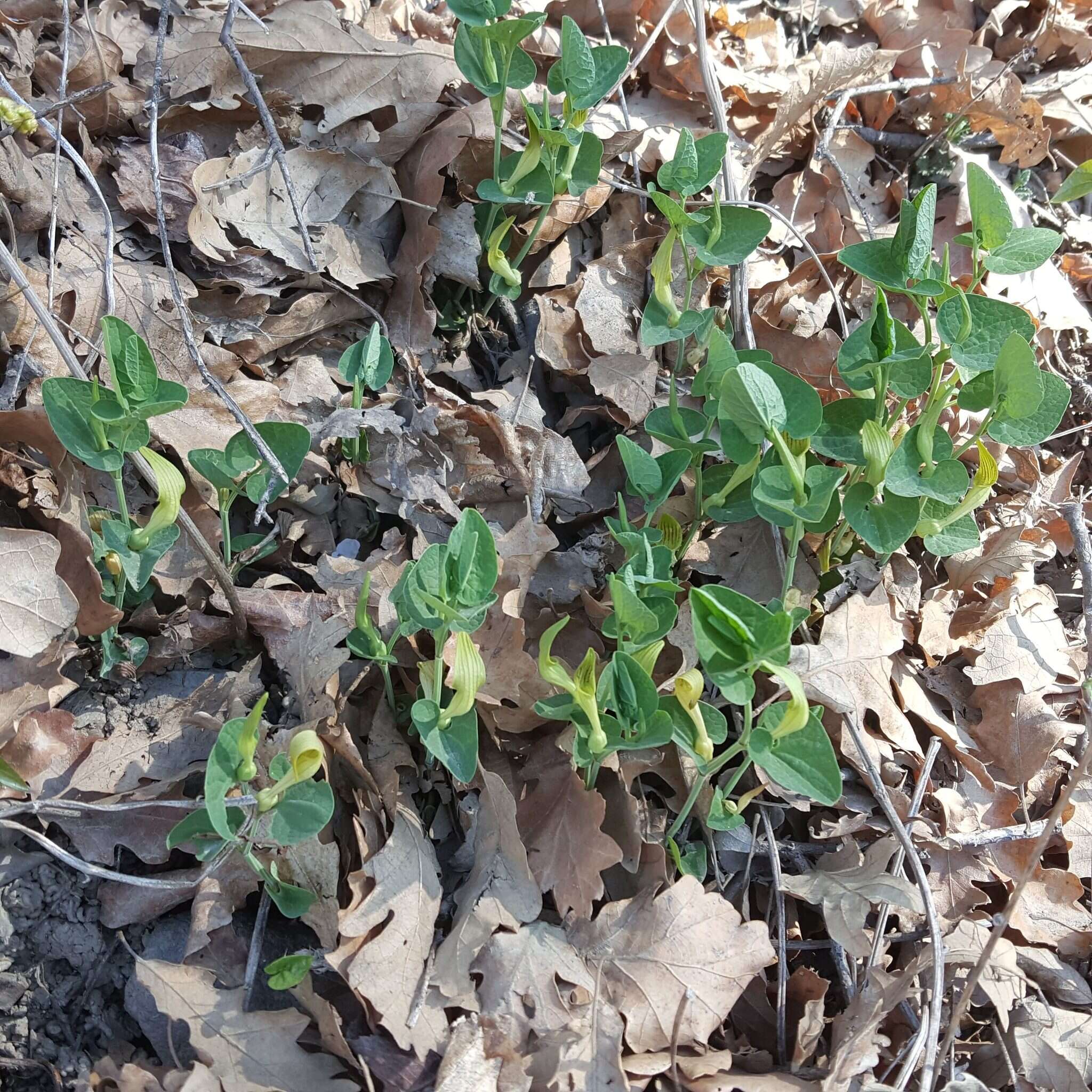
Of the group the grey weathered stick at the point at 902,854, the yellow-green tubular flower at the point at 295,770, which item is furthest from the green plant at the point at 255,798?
the grey weathered stick at the point at 902,854

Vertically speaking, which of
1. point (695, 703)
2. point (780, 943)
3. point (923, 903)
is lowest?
point (780, 943)

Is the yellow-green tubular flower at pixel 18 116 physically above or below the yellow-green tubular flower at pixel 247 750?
above

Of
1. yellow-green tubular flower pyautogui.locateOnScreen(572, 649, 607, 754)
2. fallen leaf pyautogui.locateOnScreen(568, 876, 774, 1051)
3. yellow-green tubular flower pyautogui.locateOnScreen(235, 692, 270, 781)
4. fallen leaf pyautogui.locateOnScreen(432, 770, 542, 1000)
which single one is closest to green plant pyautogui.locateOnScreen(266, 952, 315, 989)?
fallen leaf pyautogui.locateOnScreen(432, 770, 542, 1000)

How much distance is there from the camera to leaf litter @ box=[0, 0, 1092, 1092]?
1609 mm

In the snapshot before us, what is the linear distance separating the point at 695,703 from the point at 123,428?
46.4 inches

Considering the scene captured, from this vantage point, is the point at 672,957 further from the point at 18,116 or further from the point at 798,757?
the point at 18,116

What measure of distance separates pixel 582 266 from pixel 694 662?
129cm

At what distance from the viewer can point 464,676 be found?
1.55 meters

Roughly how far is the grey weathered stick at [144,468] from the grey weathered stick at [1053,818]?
159 cm

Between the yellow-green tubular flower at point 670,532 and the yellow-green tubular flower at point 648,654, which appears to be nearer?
the yellow-green tubular flower at point 648,654

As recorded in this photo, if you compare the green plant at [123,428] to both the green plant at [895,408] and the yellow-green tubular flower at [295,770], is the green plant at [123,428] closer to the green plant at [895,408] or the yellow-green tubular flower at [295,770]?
the yellow-green tubular flower at [295,770]

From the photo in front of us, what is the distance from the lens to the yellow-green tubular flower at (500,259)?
7.20ft

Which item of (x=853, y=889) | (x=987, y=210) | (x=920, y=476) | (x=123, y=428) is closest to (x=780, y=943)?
(x=853, y=889)

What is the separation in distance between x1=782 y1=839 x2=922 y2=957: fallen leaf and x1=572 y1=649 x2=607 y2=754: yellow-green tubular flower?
23.1 inches
